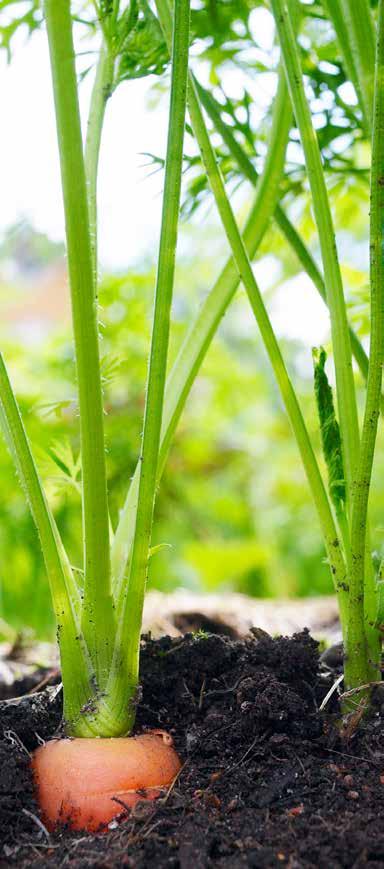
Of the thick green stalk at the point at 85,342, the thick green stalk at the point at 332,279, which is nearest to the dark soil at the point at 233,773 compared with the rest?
the thick green stalk at the point at 85,342

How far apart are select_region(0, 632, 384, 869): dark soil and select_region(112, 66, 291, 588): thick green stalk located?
20 cm

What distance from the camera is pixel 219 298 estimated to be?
0.82m

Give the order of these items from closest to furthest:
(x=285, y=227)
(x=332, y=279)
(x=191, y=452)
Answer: (x=332, y=279)
(x=285, y=227)
(x=191, y=452)

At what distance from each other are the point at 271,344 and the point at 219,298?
114 mm

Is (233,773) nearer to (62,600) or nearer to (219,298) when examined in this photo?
(62,600)

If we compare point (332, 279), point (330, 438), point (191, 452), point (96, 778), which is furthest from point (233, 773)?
point (191, 452)

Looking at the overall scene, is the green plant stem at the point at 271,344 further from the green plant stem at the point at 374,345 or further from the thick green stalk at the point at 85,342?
the thick green stalk at the point at 85,342

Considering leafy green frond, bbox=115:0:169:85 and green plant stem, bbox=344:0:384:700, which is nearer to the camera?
green plant stem, bbox=344:0:384:700

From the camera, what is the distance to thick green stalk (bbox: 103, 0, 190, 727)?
0.64 meters

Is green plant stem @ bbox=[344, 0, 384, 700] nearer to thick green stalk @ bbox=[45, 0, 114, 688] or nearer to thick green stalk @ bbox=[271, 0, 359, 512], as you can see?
thick green stalk @ bbox=[271, 0, 359, 512]

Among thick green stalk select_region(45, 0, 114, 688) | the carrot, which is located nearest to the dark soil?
the carrot

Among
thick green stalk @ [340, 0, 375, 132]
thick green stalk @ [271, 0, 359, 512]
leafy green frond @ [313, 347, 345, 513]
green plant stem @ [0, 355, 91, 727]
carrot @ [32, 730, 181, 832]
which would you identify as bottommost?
carrot @ [32, 730, 181, 832]

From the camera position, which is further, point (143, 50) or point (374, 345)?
point (143, 50)

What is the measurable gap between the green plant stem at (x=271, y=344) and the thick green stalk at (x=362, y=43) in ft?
0.56
